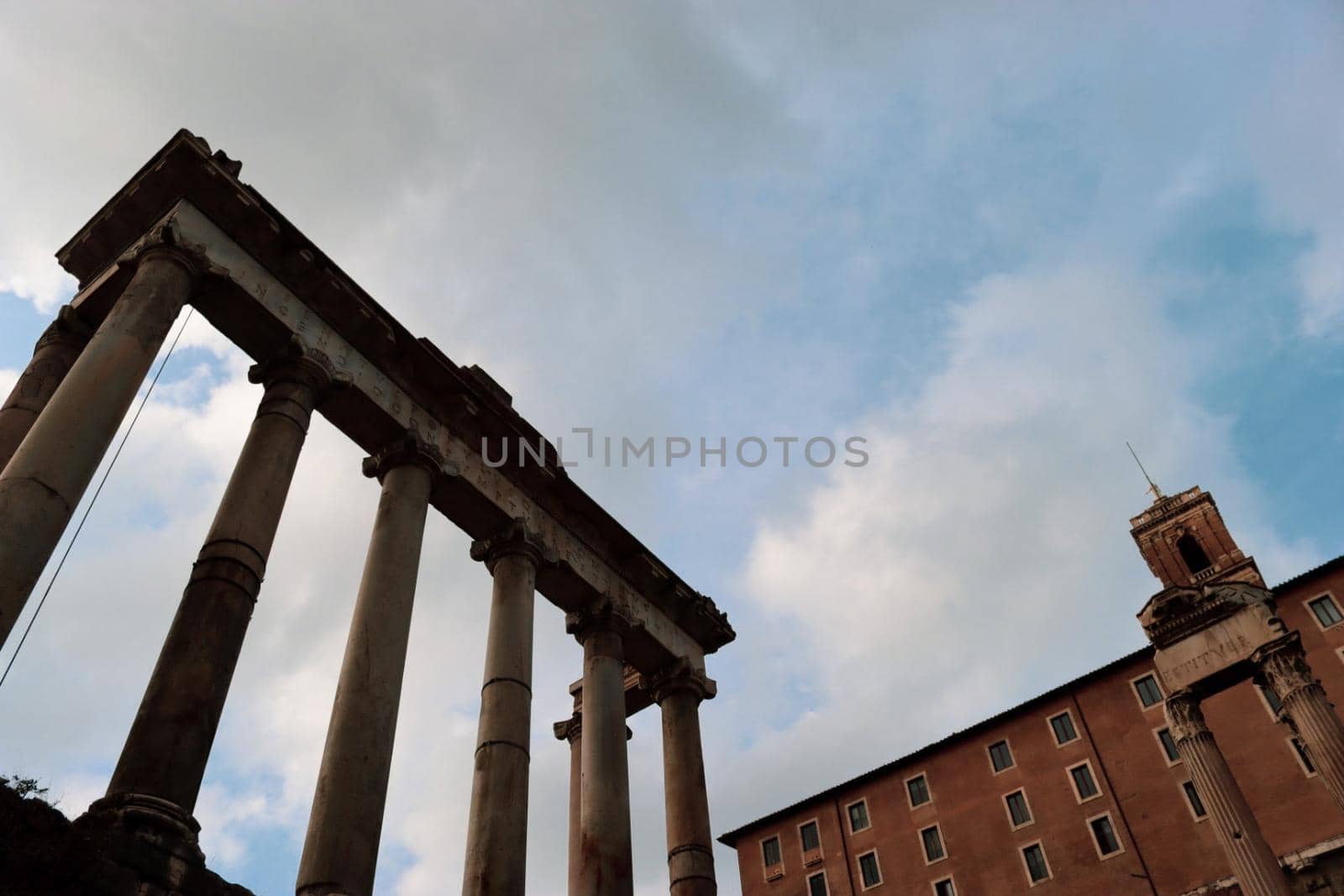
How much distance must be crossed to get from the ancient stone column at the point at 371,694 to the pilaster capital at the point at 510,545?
2356 mm

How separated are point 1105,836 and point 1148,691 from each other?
834cm

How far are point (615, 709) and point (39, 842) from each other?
44.6 ft

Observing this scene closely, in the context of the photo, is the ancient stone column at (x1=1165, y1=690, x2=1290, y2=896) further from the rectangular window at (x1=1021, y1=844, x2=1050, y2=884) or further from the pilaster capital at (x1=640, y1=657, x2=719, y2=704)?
the rectangular window at (x1=1021, y1=844, x2=1050, y2=884)

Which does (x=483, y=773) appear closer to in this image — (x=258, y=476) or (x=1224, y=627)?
(x=258, y=476)

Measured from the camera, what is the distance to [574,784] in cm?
2534

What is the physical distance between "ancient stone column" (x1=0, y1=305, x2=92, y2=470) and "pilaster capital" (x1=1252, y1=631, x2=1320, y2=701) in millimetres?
34017

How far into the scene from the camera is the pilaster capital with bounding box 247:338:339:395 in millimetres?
19000

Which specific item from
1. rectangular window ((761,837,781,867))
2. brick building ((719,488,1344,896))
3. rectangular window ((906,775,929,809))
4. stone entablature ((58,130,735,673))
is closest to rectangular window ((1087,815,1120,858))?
brick building ((719,488,1344,896))

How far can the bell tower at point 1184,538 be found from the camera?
90.7m

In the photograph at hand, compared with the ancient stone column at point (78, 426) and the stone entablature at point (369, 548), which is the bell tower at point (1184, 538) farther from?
the ancient stone column at point (78, 426)

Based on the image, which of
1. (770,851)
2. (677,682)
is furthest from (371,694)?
(770,851)

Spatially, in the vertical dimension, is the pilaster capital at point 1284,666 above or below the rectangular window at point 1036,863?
below

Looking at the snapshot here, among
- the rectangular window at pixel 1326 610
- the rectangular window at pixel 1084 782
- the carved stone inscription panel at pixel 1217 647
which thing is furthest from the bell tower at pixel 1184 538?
the carved stone inscription panel at pixel 1217 647

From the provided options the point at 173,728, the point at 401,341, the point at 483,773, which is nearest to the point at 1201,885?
the point at 483,773
